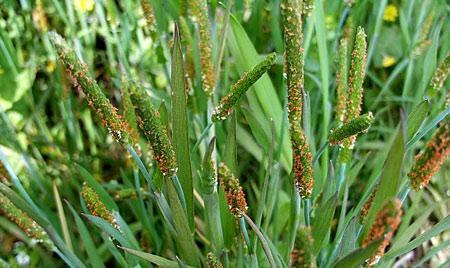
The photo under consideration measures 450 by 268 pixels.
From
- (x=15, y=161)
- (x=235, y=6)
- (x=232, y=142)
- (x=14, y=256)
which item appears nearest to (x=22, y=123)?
(x=15, y=161)

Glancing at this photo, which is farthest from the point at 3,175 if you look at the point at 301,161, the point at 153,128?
the point at 301,161

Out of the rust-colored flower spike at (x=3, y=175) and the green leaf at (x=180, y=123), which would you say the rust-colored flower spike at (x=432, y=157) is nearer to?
the green leaf at (x=180, y=123)

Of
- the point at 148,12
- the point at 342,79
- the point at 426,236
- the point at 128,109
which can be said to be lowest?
the point at 426,236

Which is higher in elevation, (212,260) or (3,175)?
(3,175)

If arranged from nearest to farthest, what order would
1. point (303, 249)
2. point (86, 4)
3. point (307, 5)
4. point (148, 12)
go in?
point (303, 249), point (307, 5), point (148, 12), point (86, 4)

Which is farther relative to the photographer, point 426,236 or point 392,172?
point 426,236

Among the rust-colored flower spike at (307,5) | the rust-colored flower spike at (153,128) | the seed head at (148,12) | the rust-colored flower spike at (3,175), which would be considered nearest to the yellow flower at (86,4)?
the seed head at (148,12)

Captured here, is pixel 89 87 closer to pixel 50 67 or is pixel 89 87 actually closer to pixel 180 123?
pixel 180 123
